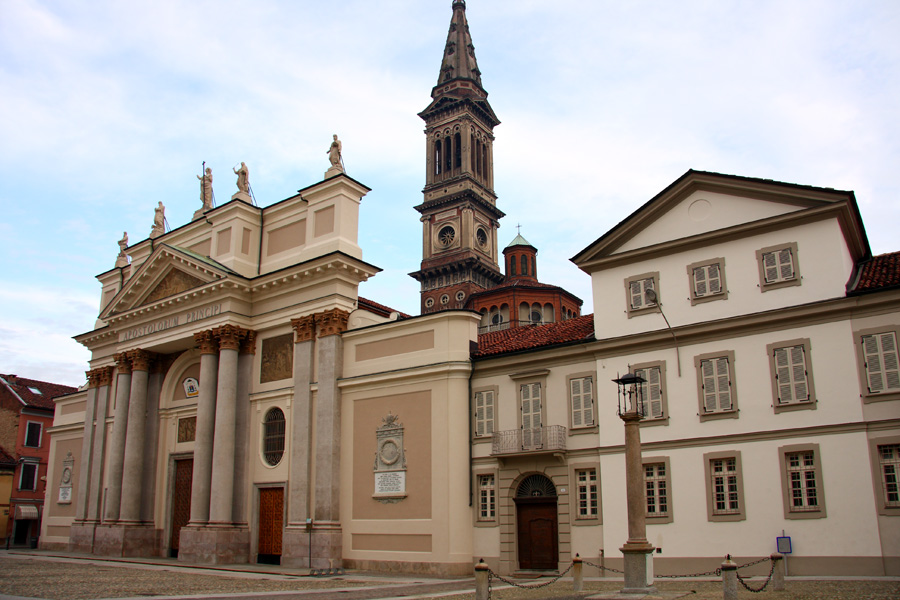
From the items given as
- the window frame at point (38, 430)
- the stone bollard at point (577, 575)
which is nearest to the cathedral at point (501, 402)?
the stone bollard at point (577, 575)

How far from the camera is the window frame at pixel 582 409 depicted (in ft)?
77.9

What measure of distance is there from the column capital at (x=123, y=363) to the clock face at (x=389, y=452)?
1523 cm

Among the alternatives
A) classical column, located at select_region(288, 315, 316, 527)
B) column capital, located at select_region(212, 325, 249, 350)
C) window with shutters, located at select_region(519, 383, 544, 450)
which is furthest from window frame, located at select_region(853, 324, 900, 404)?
column capital, located at select_region(212, 325, 249, 350)

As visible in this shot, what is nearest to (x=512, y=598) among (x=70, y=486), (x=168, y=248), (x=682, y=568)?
(x=682, y=568)

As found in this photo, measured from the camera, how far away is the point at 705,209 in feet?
75.7

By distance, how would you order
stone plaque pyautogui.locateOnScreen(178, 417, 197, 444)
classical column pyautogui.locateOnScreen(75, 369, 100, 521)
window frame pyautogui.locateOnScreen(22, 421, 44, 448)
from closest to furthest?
stone plaque pyautogui.locateOnScreen(178, 417, 197, 444), classical column pyautogui.locateOnScreen(75, 369, 100, 521), window frame pyautogui.locateOnScreen(22, 421, 44, 448)

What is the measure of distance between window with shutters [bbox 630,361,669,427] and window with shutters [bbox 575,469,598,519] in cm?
238

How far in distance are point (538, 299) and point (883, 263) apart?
39.4m

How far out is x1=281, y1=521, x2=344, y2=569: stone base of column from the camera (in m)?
26.1

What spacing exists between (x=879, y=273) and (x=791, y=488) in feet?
20.9

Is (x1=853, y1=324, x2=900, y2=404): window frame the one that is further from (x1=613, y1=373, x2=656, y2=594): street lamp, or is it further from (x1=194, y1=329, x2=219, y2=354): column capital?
(x1=194, y1=329, x2=219, y2=354): column capital

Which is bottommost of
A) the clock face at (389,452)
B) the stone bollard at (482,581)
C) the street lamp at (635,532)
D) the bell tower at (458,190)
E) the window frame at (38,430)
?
the stone bollard at (482,581)

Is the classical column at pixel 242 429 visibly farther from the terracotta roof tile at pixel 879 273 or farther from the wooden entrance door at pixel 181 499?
the terracotta roof tile at pixel 879 273

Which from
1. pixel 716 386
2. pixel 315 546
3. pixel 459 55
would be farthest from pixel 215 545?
pixel 459 55
